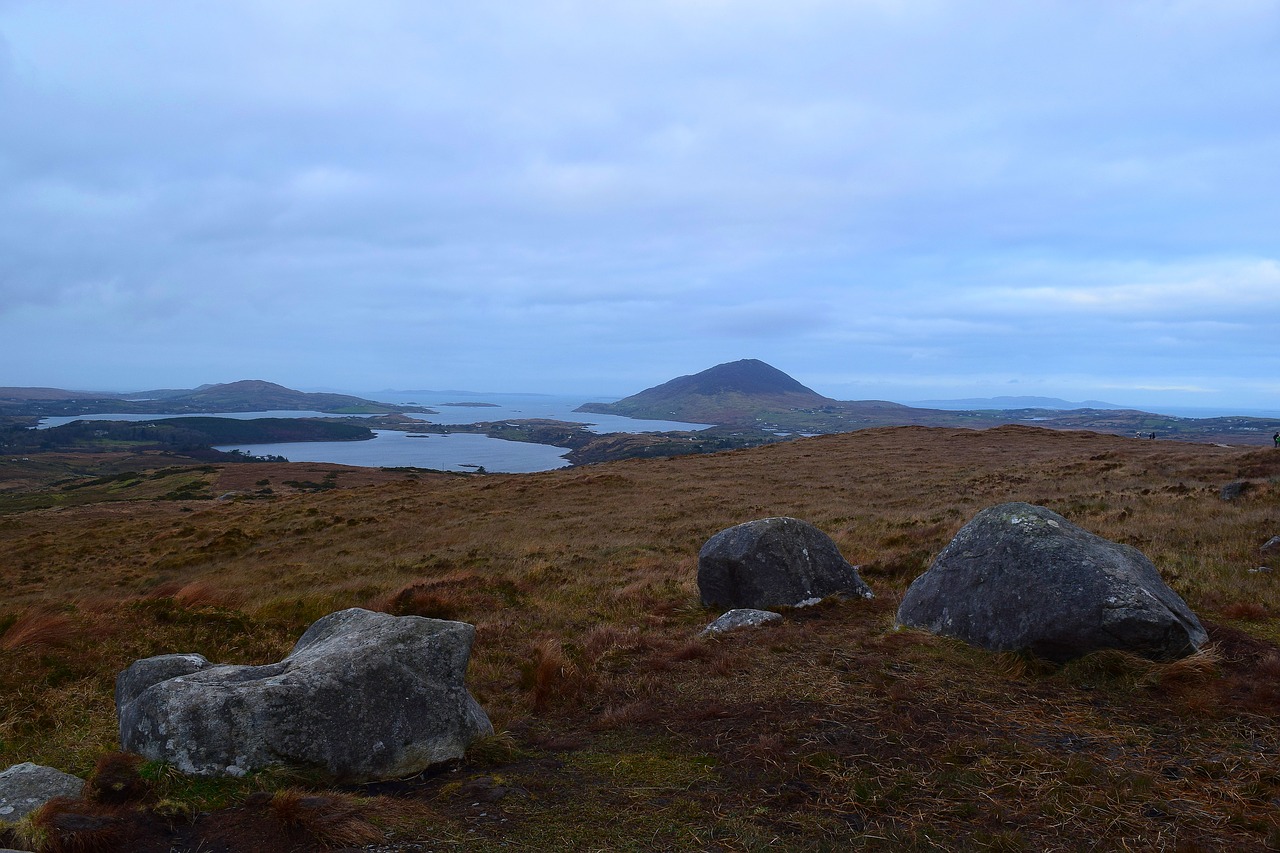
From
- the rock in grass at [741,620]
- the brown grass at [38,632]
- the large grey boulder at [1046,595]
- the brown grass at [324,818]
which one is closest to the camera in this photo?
the brown grass at [324,818]

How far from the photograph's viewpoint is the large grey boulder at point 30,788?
4.63m

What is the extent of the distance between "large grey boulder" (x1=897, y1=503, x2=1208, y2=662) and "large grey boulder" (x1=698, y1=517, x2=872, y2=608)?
2259 mm

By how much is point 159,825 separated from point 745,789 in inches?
170

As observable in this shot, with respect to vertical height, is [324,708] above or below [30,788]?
above

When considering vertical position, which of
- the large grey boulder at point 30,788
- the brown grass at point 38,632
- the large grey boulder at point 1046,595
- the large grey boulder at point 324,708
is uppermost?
the large grey boulder at point 1046,595

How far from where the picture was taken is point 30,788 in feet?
16.0

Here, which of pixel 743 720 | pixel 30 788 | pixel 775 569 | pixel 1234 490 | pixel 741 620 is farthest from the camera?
pixel 1234 490

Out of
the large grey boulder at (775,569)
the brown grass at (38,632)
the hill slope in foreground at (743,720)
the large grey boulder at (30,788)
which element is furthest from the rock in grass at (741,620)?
the brown grass at (38,632)

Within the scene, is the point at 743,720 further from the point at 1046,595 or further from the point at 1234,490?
the point at 1234,490

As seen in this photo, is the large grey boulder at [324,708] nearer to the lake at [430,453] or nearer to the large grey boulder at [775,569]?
the large grey boulder at [775,569]

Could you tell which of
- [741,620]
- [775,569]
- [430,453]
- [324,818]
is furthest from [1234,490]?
[430,453]

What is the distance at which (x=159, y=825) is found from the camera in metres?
4.55

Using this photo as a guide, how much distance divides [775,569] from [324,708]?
794 cm

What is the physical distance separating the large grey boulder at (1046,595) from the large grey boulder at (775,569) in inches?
88.9
